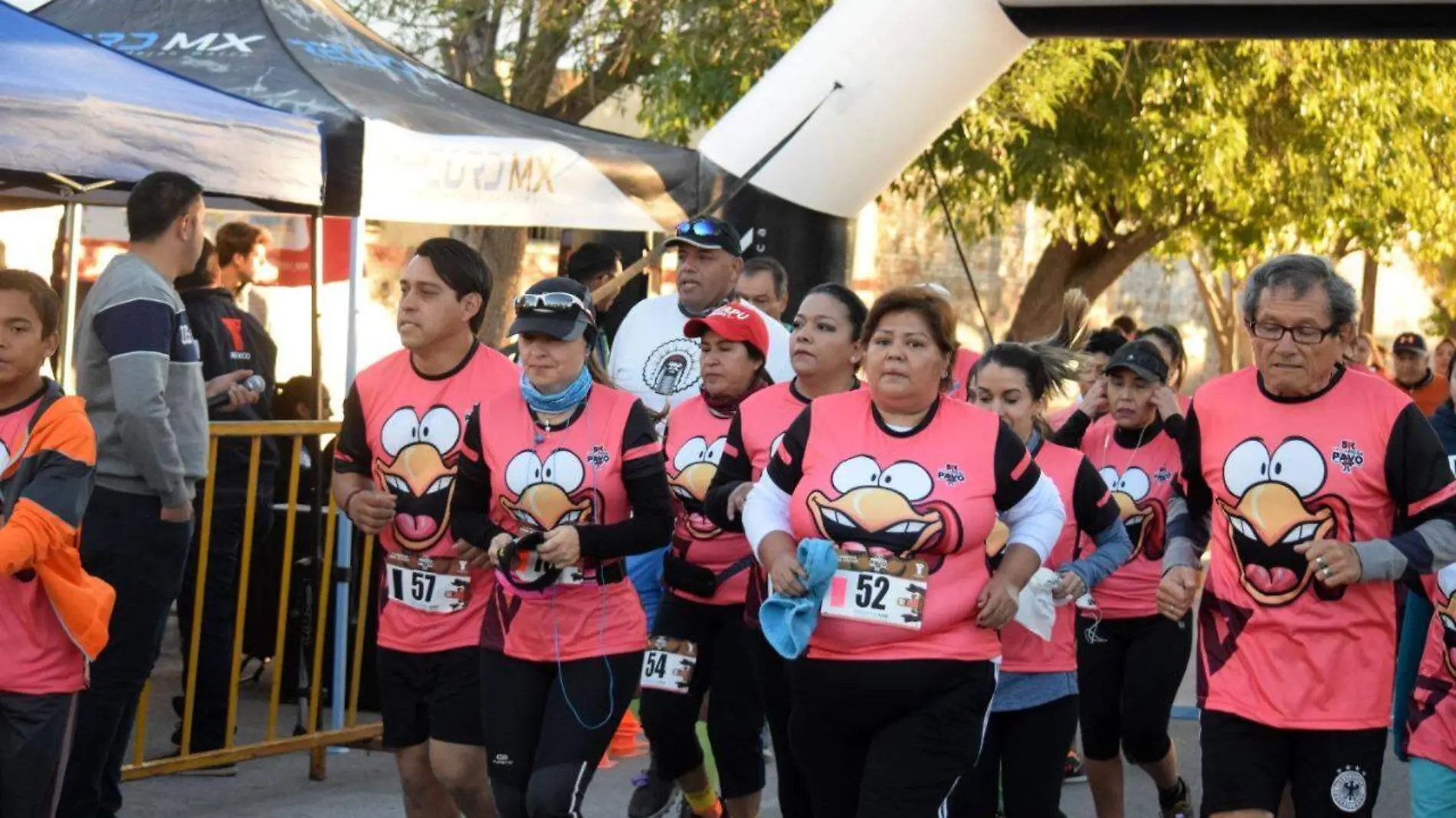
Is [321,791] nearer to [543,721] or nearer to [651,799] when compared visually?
[651,799]

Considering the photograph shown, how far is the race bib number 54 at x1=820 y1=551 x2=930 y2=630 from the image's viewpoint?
4664 mm

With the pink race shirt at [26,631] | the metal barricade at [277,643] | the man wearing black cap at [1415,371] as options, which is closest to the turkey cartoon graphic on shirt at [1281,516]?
the pink race shirt at [26,631]

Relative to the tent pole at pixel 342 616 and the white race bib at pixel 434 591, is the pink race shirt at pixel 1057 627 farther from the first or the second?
the tent pole at pixel 342 616

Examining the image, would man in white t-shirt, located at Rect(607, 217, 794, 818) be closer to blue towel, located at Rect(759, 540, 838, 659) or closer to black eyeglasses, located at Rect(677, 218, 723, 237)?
black eyeglasses, located at Rect(677, 218, 723, 237)

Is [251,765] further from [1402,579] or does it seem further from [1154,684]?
[1402,579]

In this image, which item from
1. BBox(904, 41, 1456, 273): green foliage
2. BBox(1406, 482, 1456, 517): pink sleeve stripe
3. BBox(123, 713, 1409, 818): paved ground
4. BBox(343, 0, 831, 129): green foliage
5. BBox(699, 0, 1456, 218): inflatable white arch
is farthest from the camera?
BBox(904, 41, 1456, 273): green foliage

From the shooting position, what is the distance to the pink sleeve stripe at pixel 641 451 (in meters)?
5.34

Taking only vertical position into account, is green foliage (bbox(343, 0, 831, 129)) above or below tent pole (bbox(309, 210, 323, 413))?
above

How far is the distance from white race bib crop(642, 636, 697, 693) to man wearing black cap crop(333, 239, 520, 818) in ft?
2.89

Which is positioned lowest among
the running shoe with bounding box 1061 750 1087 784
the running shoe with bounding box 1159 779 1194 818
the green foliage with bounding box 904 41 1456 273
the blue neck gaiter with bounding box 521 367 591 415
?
the running shoe with bounding box 1061 750 1087 784

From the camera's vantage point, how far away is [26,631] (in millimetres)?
4953

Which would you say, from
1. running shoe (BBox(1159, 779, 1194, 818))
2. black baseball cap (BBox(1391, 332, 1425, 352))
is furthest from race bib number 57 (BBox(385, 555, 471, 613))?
black baseball cap (BBox(1391, 332, 1425, 352))

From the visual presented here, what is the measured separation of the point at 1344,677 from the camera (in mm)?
4828

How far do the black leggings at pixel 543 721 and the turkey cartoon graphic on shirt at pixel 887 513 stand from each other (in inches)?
36.2
